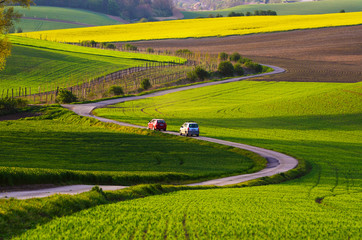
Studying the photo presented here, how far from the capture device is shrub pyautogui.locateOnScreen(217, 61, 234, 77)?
125062 mm

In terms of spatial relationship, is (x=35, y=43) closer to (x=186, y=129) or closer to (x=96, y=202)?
(x=186, y=129)

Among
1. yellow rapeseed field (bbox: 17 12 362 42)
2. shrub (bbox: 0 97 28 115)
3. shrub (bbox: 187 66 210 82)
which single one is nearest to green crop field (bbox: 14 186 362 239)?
shrub (bbox: 0 97 28 115)

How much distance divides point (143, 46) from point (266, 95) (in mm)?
80492

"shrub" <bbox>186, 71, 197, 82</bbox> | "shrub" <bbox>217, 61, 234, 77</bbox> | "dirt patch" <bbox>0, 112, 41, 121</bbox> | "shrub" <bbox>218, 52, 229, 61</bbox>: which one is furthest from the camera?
"shrub" <bbox>218, 52, 229, 61</bbox>

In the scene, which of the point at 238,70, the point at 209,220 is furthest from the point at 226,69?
the point at 209,220

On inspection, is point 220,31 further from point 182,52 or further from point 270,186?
point 270,186

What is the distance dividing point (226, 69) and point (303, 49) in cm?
3578

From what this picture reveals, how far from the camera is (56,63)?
4751 inches

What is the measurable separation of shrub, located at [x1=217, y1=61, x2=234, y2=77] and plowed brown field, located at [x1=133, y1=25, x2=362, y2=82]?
13.7m

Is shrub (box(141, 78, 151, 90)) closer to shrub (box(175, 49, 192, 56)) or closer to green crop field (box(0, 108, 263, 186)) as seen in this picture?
shrub (box(175, 49, 192, 56))

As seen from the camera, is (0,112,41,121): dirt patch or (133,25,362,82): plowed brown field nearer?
(0,112,41,121): dirt patch

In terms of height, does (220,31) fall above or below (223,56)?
above

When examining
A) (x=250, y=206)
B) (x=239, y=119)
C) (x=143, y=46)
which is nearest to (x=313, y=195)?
(x=250, y=206)

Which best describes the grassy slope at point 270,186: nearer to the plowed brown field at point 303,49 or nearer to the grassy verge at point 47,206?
the grassy verge at point 47,206
